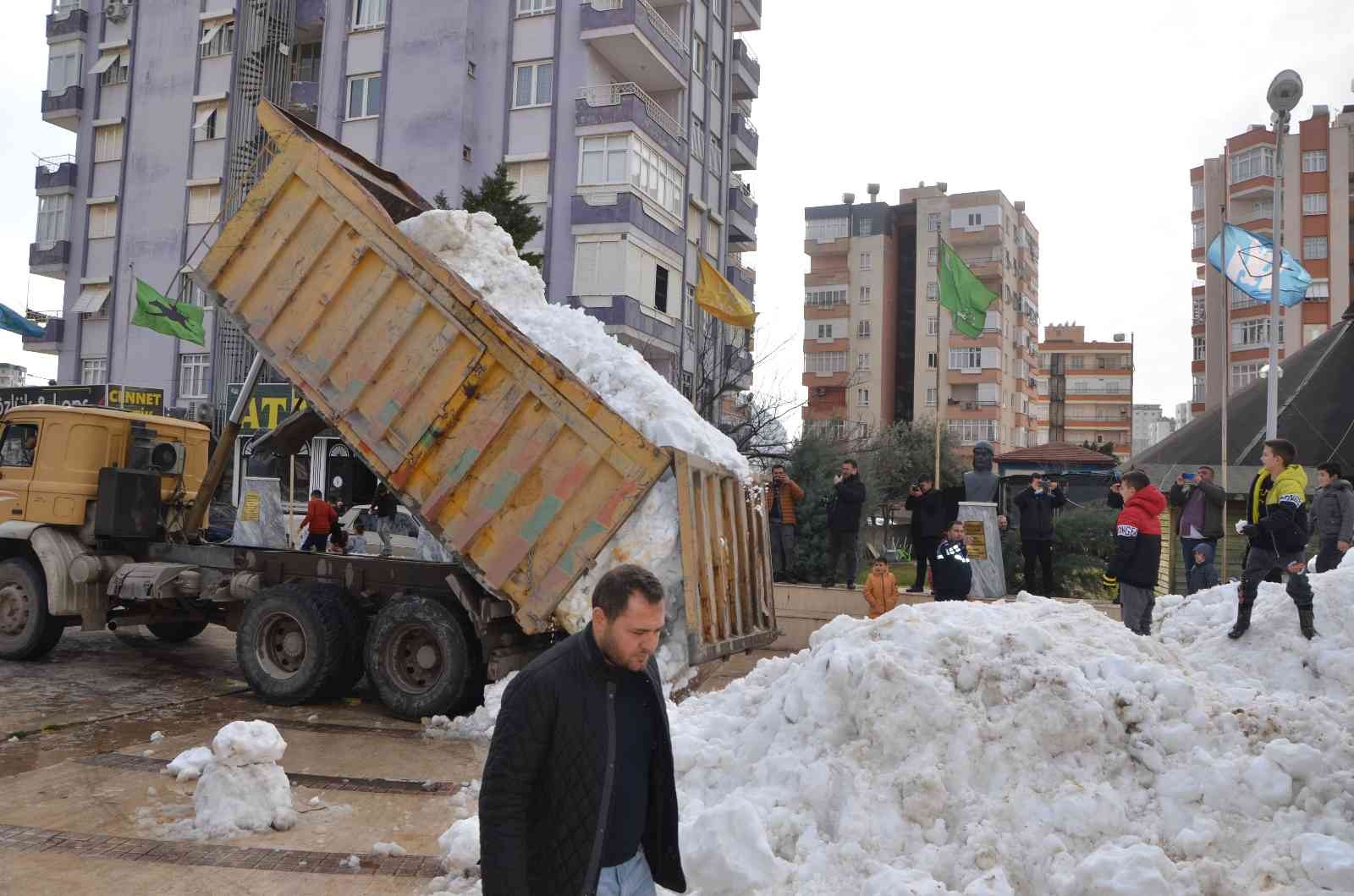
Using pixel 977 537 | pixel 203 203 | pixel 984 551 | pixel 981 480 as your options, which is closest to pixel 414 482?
pixel 981 480

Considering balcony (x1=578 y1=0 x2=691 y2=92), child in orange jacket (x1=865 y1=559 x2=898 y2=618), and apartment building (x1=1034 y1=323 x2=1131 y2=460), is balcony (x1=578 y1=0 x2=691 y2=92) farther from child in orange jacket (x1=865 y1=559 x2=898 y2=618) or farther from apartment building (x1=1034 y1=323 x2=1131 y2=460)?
apartment building (x1=1034 y1=323 x2=1131 y2=460)

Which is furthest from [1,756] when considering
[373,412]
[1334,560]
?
[1334,560]

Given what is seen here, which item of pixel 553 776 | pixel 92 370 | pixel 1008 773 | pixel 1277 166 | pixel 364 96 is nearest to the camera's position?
pixel 553 776

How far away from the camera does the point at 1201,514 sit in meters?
11.7

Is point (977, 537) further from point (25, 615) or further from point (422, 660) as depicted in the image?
point (25, 615)

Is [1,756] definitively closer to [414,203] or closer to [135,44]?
[414,203]

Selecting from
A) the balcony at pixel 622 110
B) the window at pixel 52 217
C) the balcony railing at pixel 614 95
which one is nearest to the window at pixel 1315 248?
the balcony at pixel 622 110

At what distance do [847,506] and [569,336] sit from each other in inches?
225

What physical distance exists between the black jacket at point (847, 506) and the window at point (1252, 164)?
5346cm

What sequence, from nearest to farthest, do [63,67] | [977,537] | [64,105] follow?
[977,537] → [64,105] → [63,67]

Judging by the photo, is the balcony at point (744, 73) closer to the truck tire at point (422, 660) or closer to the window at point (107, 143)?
the window at point (107, 143)

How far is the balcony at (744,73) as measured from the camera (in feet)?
125

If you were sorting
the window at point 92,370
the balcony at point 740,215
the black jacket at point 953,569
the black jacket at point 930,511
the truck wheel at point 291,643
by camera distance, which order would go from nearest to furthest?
the truck wheel at point 291,643 < the black jacket at point 953,569 < the black jacket at point 930,511 < the window at point 92,370 < the balcony at point 740,215

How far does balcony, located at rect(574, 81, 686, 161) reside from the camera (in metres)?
27.5
